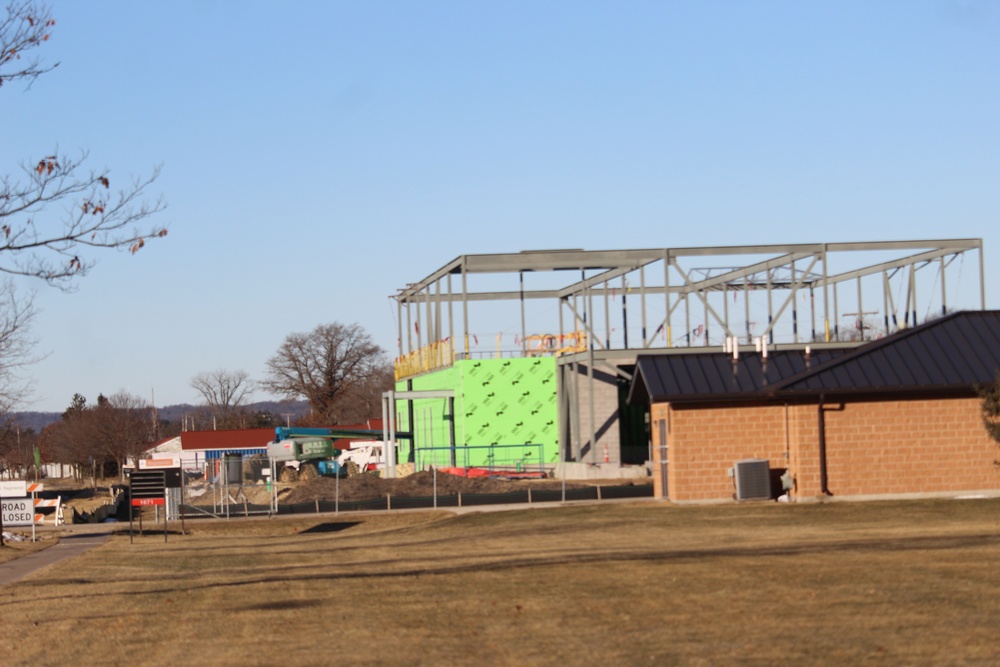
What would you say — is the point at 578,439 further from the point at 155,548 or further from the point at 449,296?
the point at 155,548

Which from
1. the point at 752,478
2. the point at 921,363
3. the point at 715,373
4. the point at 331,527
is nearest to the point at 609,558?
the point at 752,478

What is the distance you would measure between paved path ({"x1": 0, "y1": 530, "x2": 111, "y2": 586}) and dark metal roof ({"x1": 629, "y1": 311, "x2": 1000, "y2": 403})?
1324 centimetres

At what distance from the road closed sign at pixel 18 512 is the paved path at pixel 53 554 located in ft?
3.21

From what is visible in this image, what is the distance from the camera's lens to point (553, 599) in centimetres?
1466

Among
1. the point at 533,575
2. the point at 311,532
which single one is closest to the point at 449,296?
the point at 311,532

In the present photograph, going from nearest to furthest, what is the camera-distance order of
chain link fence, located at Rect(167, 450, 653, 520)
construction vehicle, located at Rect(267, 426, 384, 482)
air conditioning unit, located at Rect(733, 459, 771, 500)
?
air conditioning unit, located at Rect(733, 459, 771, 500) → chain link fence, located at Rect(167, 450, 653, 520) → construction vehicle, located at Rect(267, 426, 384, 482)

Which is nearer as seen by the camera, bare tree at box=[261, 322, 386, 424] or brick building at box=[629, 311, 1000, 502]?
brick building at box=[629, 311, 1000, 502]

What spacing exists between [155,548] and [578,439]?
25.4 meters

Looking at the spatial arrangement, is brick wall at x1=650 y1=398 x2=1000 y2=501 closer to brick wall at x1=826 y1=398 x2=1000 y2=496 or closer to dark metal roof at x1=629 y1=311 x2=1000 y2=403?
brick wall at x1=826 y1=398 x2=1000 y2=496

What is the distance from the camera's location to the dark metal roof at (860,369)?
3034 centimetres

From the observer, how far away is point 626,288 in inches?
2217

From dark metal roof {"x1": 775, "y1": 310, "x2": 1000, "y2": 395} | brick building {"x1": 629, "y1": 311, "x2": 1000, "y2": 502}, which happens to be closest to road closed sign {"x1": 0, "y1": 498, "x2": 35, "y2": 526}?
brick building {"x1": 629, "y1": 311, "x2": 1000, "y2": 502}

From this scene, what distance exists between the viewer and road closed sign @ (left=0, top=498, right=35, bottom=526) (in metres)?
33.0

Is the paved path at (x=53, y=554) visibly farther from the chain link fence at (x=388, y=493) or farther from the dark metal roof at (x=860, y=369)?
the dark metal roof at (x=860, y=369)
